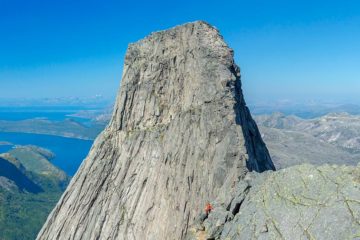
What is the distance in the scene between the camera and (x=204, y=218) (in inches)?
1406

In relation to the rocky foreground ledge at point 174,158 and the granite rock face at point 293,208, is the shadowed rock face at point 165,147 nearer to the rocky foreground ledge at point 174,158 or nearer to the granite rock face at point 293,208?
the rocky foreground ledge at point 174,158

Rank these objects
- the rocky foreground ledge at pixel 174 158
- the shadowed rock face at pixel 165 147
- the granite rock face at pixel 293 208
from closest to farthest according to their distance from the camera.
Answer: the granite rock face at pixel 293 208, the rocky foreground ledge at pixel 174 158, the shadowed rock face at pixel 165 147

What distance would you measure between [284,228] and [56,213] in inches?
1377

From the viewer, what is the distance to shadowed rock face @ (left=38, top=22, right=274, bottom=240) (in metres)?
43.5

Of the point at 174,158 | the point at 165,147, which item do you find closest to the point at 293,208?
the point at 174,158

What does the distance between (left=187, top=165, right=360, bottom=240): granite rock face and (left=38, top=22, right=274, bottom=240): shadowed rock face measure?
22.6 ft

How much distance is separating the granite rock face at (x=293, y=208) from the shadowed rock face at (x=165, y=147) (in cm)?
690

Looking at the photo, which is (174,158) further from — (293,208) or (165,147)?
(293,208)

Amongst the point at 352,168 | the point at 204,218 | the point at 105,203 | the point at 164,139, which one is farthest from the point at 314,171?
the point at 105,203

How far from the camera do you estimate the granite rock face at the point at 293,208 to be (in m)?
25.9

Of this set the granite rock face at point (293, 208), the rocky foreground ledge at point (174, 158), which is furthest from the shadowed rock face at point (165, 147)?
the granite rock face at point (293, 208)

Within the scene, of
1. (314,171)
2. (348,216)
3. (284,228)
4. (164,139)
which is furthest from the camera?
(164,139)

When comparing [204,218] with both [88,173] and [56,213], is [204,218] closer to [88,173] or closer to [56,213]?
[88,173]

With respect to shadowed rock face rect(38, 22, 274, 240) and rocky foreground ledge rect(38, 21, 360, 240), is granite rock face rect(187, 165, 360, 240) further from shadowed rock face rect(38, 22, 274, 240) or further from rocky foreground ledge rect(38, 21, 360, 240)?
shadowed rock face rect(38, 22, 274, 240)
